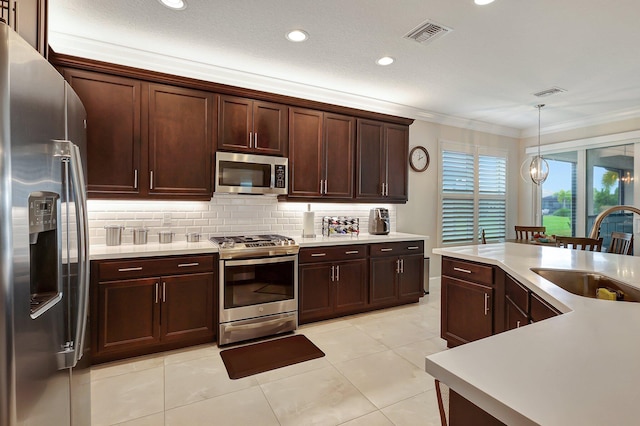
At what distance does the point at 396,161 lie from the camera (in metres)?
4.45

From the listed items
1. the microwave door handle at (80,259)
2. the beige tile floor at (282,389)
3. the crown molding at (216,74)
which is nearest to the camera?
the microwave door handle at (80,259)

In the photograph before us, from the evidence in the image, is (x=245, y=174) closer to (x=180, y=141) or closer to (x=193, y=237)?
(x=180, y=141)

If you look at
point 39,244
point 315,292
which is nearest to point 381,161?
point 315,292

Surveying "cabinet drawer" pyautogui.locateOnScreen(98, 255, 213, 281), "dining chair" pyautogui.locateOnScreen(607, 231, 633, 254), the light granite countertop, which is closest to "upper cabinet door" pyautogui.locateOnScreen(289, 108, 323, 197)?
the light granite countertop

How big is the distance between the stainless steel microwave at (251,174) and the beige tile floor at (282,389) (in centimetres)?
158

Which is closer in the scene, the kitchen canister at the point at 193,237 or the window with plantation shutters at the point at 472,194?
the kitchen canister at the point at 193,237

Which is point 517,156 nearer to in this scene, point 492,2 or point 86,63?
point 492,2

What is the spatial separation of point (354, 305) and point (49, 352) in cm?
305

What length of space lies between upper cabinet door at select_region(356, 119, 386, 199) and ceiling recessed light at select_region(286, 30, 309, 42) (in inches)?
57.0

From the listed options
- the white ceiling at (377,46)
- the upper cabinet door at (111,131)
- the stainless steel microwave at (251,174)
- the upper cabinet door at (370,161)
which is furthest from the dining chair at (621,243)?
the upper cabinet door at (111,131)

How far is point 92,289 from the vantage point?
8.40ft

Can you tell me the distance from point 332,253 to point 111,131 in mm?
2433

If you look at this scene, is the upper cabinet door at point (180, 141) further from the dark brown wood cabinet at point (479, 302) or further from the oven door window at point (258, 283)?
the dark brown wood cabinet at point (479, 302)

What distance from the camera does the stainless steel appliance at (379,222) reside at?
4281 mm
